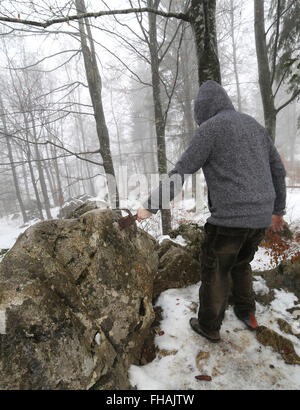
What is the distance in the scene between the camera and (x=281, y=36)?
5.16 m

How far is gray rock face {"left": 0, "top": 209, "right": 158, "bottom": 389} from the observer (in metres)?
1.27

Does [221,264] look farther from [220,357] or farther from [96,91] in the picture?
[96,91]

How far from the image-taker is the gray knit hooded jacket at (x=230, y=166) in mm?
1606

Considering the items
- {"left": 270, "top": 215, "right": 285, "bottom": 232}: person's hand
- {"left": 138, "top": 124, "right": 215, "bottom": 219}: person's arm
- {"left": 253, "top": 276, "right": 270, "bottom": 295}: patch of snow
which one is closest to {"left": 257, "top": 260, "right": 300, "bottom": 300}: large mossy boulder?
{"left": 253, "top": 276, "right": 270, "bottom": 295}: patch of snow

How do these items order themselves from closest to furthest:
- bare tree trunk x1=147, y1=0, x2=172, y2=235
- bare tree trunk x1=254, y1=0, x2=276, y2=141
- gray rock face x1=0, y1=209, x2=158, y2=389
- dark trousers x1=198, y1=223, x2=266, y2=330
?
1. gray rock face x1=0, y1=209, x2=158, y2=389
2. dark trousers x1=198, y1=223, x2=266, y2=330
3. bare tree trunk x1=147, y1=0, x2=172, y2=235
4. bare tree trunk x1=254, y1=0, x2=276, y2=141

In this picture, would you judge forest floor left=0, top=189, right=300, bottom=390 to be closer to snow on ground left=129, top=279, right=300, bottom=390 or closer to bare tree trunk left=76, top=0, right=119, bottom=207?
snow on ground left=129, top=279, right=300, bottom=390

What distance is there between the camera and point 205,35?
7.91 feet

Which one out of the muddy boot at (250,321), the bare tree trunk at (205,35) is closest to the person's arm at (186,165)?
the bare tree trunk at (205,35)

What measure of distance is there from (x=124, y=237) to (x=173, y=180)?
87cm

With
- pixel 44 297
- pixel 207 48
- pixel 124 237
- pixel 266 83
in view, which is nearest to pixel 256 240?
pixel 124 237

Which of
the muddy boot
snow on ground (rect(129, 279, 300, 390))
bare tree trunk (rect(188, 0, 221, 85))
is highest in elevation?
bare tree trunk (rect(188, 0, 221, 85))

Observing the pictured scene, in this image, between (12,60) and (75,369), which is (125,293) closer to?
(75,369)

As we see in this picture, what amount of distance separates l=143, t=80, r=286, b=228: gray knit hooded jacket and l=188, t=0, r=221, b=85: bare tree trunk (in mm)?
1043
